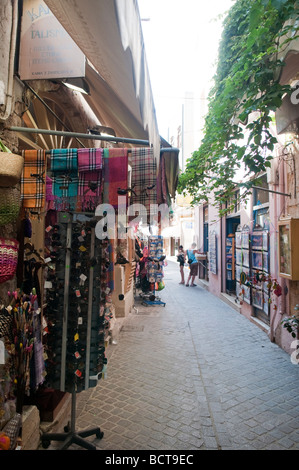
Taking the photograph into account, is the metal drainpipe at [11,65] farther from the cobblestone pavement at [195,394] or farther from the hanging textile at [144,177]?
the cobblestone pavement at [195,394]

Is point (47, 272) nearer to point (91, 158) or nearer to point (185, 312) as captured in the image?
Answer: point (91, 158)

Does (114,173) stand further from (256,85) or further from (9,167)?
(256,85)

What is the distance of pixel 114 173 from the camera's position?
273cm

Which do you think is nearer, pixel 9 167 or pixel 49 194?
pixel 9 167

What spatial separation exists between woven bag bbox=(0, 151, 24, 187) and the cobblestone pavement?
8.99ft

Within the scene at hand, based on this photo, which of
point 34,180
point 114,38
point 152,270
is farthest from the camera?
point 152,270

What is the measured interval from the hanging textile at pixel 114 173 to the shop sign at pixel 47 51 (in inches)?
33.3

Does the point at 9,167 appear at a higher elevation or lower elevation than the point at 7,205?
higher

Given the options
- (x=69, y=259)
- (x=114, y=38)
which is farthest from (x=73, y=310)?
(x=114, y=38)

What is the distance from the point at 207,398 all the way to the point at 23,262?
305 centimetres

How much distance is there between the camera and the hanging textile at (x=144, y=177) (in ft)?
9.59

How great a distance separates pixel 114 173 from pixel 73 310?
139cm

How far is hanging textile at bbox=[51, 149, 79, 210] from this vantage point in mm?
2682

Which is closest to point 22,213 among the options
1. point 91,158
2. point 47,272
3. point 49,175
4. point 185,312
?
point 49,175
